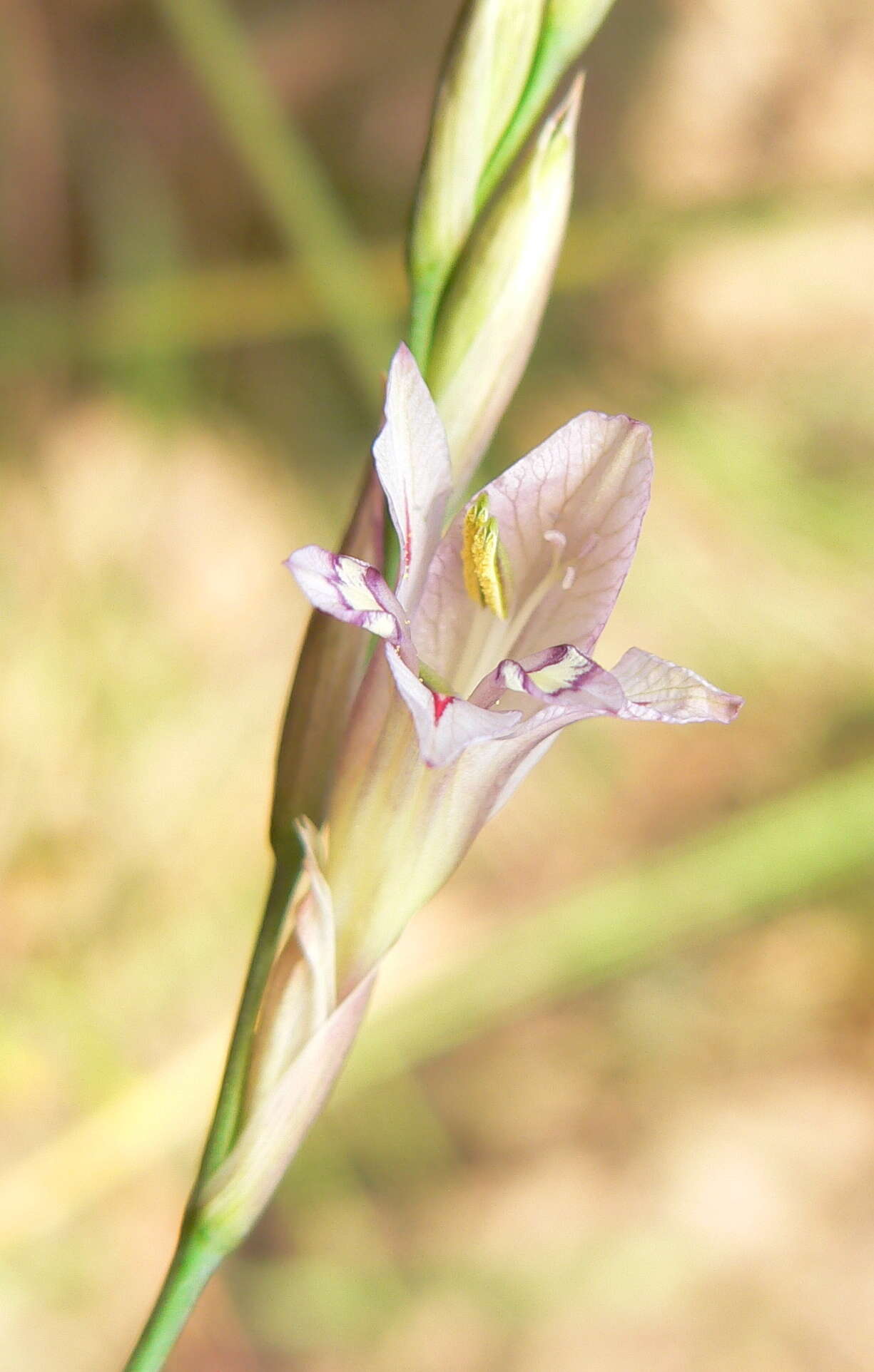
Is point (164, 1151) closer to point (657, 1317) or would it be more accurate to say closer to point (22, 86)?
point (657, 1317)

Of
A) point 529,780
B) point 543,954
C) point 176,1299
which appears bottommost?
point 543,954

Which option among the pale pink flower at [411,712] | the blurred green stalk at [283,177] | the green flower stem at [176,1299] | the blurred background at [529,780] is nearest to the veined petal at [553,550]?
the pale pink flower at [411,712]

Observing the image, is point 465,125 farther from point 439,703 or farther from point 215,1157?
point 215,1157

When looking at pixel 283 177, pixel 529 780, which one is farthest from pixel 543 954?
pixel 283 177

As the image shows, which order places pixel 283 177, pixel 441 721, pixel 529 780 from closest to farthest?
pixel 441 721
pixel 283 177
pixel 529 780

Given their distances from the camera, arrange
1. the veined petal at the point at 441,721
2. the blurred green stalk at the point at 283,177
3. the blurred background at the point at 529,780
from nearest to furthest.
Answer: the veined petal at the point at 441,721 < the blurred green stalk at the point at 283,177 < the blurred background at the point at 529,780

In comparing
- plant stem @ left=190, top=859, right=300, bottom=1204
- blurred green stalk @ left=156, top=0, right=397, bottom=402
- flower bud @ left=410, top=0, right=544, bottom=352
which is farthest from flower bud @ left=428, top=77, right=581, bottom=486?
blurred green stalk @ left=156, top=0, right=397, bottom=402

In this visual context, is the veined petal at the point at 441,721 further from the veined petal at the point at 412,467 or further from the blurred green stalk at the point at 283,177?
the blurred green stalk at the point at 283,177

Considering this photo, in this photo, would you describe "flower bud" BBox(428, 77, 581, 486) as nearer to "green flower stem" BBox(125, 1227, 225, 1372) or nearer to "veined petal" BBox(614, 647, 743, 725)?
"veined petal" BBox(614, 647, 743, 725)
